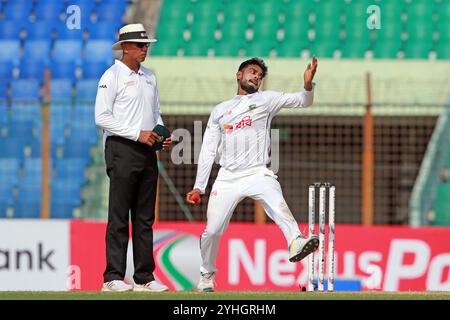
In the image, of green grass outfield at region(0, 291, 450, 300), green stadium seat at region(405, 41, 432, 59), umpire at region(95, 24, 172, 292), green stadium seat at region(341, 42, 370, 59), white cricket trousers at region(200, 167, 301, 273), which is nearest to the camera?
green grass outfield at region(0, 291, 450, 300)

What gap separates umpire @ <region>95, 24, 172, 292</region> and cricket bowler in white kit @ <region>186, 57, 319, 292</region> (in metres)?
0.42

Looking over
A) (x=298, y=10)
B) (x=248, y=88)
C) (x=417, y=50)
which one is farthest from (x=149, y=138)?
(x=298, y=10)

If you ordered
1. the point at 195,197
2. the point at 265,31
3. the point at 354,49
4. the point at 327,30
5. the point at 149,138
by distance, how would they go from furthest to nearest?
the point at 265,31 < the point at 327,30 < the point at 354,49 < the point at 195,197 < the point at 149,138

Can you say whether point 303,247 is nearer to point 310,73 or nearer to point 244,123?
point 244,123

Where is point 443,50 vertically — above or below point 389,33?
below

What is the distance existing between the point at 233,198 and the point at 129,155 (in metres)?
0.90

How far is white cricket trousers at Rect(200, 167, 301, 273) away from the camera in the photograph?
11.1 m

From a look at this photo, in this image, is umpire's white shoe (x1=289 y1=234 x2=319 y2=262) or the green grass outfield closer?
the green grass outfield

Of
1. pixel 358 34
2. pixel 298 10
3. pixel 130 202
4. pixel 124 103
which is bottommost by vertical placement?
pixel 130 202

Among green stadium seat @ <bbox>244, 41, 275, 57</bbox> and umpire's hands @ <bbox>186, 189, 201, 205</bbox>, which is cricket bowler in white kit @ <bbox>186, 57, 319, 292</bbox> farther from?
green stadium seat @ <bbox>244, 41, 275, 57</bbox>

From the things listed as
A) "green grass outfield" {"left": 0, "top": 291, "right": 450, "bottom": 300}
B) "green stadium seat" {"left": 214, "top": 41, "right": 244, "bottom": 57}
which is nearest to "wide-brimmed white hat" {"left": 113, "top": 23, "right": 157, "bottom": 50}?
"green grass outfield" {"left": 0, "top": 291, "right": 450, "bottom": 300}

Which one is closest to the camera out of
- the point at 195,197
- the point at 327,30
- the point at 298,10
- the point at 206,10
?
the point at 195,197

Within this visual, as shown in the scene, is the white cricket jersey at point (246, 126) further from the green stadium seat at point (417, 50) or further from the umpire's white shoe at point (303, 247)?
the green stadium seat at point (417, 50)

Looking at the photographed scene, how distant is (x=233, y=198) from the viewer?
438 inches
